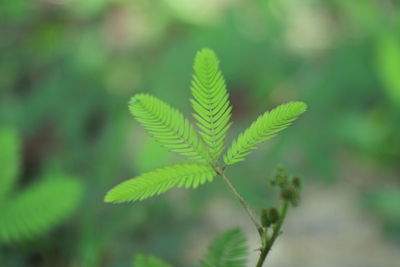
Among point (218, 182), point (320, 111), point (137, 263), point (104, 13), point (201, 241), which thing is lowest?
point (201, 241)

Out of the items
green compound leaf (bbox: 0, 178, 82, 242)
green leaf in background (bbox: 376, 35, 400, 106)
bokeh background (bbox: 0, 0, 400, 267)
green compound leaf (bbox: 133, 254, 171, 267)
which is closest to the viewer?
green compound leaf (bbox: 133, 254, 171, 267)

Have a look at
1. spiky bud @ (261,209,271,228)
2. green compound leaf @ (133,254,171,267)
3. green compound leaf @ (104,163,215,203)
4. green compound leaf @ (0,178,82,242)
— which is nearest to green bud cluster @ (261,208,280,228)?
spiky bud @ (261,209,271,228)

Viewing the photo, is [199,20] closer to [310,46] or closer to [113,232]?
[310,46]

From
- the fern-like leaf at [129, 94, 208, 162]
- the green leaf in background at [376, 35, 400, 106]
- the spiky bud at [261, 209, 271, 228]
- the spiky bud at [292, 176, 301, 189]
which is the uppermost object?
the green leaf in background at [376, 35, 400, 106]

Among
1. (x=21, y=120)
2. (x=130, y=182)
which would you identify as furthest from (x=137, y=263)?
(x=21, y=120)

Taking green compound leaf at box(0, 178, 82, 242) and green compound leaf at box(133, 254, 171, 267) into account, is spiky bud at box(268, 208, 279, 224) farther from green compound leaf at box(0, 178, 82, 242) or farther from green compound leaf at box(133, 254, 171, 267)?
green compound leaf at box(0, 178, 82, 242)
